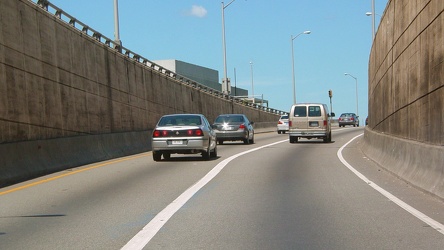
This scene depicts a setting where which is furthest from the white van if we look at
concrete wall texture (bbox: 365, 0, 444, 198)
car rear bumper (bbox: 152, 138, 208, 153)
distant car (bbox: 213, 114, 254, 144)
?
car rear bumper (bbox: 152, 138, 208, 153)

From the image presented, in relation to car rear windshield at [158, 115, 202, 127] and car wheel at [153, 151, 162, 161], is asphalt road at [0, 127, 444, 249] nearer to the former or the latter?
car wheel at [153, 151, 162, 161]

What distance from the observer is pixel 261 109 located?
7312 cm

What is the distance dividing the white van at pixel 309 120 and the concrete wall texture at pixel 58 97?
8.01m

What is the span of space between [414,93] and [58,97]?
37.0 feet

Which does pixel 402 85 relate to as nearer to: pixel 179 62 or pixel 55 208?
pixel 55 208

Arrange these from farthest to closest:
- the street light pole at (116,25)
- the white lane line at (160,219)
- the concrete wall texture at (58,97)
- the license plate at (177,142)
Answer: the street light pole at (116,25) → the license plate at (177,142) → the concrete wall texture at (58,97) → the white lane line at (160,219)

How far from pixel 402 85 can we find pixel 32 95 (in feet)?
32.6

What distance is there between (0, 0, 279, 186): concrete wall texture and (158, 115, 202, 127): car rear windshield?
8.52 ft

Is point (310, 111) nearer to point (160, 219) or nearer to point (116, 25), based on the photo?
point (116, 25)

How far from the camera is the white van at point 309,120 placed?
33.5m

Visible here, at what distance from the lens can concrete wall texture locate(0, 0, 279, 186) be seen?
15.9 meters

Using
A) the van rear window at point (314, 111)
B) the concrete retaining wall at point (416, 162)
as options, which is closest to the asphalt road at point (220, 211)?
the concrete retaining wall at point (416, 162)

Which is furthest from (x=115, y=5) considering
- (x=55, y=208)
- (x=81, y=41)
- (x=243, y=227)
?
(x=243, y=227)

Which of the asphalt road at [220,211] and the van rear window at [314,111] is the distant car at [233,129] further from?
the asphalt road at [220,211]
